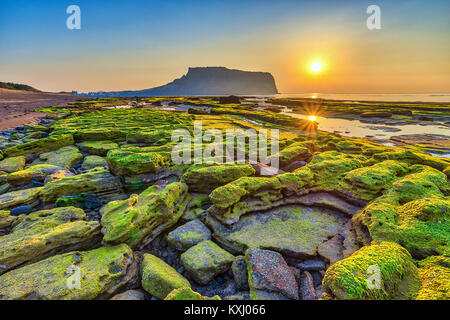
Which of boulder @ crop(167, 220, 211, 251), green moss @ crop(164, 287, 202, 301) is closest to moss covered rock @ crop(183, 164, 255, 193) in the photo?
boulder @ crop(167, 220, 211, 251)

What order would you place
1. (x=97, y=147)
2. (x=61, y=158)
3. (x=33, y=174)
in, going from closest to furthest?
(x=33, y=174) < (x=61, y=158) < (x=97, y=147)

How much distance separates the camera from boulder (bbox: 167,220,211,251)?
22.3ft

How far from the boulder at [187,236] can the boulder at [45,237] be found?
7.99ft

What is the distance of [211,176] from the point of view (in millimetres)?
9445

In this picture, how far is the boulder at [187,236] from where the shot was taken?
22.3 ft

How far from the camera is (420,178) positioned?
835 cm

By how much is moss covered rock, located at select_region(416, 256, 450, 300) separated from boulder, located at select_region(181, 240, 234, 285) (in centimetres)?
439

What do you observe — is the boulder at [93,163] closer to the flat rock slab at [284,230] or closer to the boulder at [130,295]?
the flat rock slab at [284,230]

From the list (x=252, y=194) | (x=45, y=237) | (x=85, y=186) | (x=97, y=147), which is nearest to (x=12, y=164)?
(x=97, y=147)

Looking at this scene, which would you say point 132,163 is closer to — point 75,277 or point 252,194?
point 75,277

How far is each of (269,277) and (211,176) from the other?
516cm

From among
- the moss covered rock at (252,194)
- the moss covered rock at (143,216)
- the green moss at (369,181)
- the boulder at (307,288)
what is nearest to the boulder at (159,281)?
the moss covered rock at (143,216)

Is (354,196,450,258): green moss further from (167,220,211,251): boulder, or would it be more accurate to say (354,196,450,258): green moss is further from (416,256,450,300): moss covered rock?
(167,220,211,251): boulder

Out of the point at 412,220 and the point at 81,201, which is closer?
the point at 412,220
